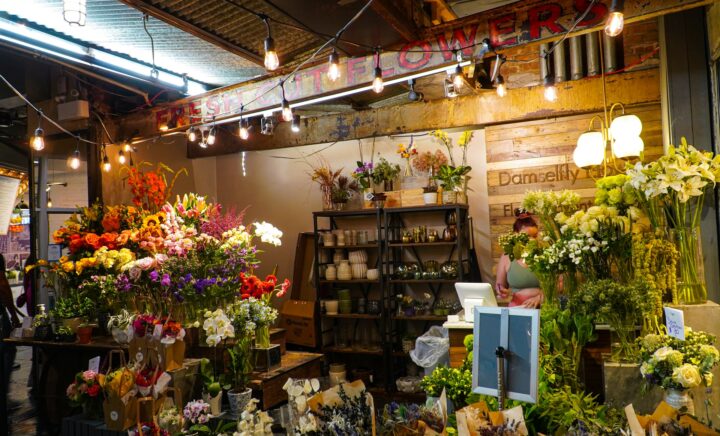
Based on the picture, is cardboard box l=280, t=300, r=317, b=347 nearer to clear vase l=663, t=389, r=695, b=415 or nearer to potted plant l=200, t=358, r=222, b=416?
potted plant l=200, t=358, r=222, b=416

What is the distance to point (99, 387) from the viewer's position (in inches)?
116

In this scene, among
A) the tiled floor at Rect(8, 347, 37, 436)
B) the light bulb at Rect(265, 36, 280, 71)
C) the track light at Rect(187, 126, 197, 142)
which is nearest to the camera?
the light bulb at Rect(265, 36, 280, 71)

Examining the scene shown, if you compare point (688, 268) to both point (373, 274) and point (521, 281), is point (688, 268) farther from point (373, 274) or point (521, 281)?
point (373, 274)

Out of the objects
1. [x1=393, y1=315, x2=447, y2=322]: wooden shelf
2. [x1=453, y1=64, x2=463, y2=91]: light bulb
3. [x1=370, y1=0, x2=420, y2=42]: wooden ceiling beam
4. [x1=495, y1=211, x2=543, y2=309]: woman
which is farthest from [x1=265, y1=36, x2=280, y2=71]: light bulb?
[x1=393, y1=315, x2=447, y2=322]: wooden shelf

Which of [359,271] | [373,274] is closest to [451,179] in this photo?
[373,274]

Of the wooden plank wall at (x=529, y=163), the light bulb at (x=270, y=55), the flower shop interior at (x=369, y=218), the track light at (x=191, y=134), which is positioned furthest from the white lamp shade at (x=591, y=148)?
the track light at (x=191, y=134)

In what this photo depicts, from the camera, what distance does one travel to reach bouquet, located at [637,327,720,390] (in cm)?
213

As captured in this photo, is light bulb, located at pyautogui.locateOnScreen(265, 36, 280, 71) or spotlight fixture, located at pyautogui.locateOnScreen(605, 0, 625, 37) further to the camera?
light bulb, located at pyautogui.locateOnScreen(265, 36, 280, 71)

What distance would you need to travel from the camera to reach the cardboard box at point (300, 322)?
19.7 ft

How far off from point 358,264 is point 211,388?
9.81 ft

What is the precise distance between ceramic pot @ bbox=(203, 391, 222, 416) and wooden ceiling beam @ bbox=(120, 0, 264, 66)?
2.35 meters

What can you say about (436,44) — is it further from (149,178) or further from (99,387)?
(149,178)

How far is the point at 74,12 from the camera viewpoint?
114 inches

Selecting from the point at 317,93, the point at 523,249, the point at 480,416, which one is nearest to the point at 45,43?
the point at 317,93
